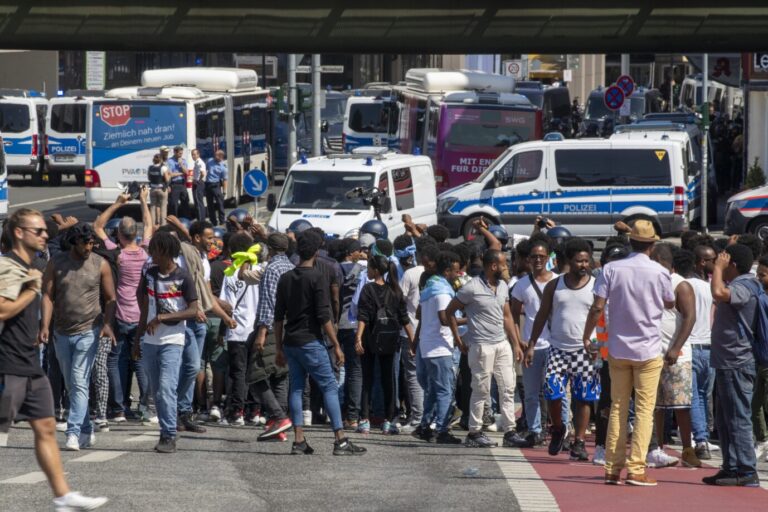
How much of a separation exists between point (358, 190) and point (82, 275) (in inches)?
464

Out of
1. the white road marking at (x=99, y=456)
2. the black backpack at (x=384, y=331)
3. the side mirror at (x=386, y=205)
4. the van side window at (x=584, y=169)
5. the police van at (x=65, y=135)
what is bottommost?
the white road marking at (x=99, y=456)

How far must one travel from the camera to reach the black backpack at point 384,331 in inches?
479

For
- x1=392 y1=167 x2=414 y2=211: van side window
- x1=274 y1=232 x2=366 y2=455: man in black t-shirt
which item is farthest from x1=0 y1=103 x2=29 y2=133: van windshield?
x1=274 y1=232 x2=366 y2=455: man in black t-shirt

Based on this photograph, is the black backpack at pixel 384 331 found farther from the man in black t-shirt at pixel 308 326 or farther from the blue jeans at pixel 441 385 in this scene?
the man in black t-shirt at pixel 308 326

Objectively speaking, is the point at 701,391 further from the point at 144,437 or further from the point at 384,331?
the point at 144,437

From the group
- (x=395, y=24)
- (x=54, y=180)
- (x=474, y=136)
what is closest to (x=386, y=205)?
(x=474, y=136)

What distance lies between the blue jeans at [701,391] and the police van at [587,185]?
15055 millimetres

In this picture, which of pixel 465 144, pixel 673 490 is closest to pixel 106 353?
pixel 673 490

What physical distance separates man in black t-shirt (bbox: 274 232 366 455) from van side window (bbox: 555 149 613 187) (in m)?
16.2

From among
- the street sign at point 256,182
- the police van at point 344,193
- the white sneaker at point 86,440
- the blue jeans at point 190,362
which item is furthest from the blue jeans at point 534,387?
the street sign at point 256,182

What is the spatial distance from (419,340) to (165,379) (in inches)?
86.3

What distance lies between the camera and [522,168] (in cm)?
2655

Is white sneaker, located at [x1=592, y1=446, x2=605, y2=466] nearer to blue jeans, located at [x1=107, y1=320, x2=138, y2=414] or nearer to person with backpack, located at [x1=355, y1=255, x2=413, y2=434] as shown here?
person with backpack, located at [x1=355, y1=255, x2=413, y2=434]

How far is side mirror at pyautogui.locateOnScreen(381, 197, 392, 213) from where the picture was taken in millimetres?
22612
